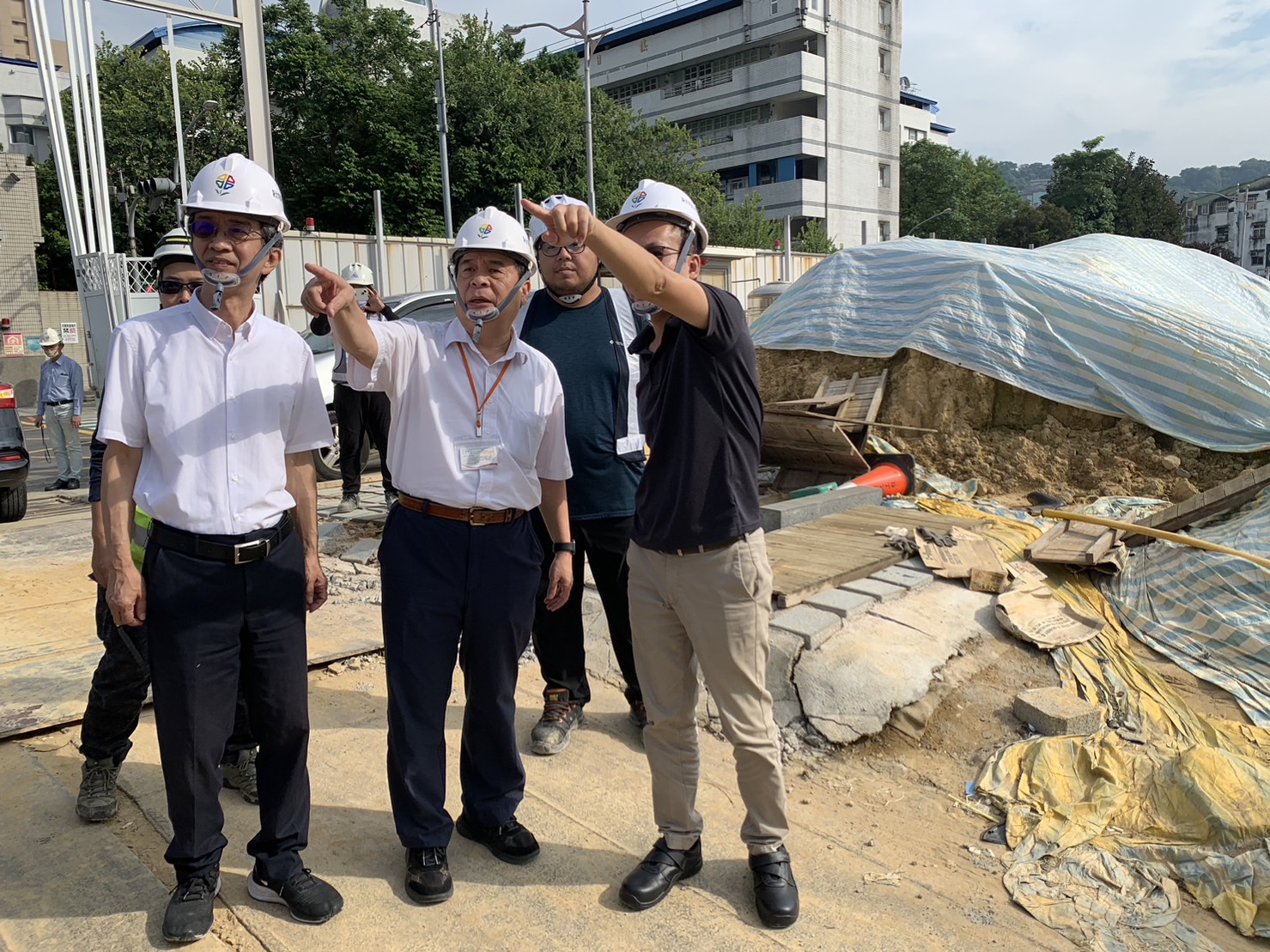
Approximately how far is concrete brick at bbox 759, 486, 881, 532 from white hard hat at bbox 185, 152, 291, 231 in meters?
4.52

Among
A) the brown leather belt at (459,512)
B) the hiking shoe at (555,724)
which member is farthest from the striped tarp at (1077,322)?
the brown leather belt at (459,512)

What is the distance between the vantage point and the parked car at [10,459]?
8227 millimetres

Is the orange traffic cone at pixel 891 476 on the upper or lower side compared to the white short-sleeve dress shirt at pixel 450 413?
lower

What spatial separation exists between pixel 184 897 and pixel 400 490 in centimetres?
125

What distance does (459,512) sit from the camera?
271 cm

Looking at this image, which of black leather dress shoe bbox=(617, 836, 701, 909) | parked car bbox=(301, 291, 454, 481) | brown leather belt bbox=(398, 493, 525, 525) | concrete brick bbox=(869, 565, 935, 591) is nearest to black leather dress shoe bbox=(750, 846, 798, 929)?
black leather dress shoe bbox=(617, 836, 701, 909)

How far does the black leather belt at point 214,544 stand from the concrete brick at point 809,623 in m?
2.61

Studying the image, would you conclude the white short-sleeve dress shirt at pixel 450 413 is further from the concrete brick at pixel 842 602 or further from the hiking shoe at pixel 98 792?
the concrete brick at pixel 842 602

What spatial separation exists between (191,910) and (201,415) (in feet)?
4.39

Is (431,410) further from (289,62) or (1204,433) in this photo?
(289,62)

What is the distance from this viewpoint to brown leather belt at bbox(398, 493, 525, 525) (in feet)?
8.89

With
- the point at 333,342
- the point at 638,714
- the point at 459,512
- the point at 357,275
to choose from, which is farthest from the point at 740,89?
the point at 459,512

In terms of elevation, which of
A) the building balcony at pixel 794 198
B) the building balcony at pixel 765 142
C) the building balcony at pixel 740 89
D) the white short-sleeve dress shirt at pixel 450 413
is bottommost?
the white short-sleeve dress shirt at pixel 450 413

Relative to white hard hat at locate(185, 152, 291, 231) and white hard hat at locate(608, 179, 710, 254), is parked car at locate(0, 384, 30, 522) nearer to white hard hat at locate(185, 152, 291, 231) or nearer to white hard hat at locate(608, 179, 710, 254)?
white hard hat at locate(185, 152, 291, 231)
